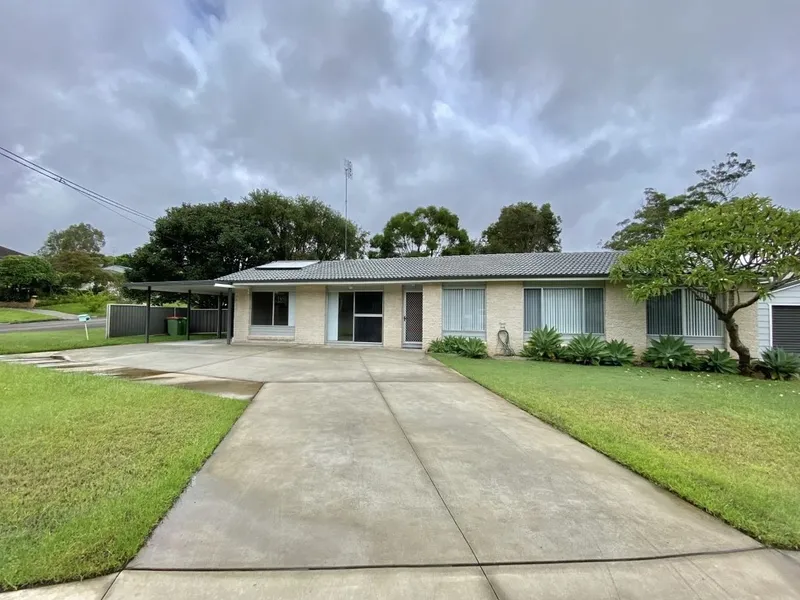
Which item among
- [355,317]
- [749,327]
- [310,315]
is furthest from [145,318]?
[749,327]

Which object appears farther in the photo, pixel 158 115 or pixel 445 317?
pixel 158 115

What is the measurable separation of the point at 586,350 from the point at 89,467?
466 inches

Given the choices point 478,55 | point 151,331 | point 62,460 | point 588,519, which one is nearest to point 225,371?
point 62,460

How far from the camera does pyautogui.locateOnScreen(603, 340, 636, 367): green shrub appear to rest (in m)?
11.7

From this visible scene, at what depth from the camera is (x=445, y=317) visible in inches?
568

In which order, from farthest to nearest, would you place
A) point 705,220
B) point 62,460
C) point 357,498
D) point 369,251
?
point 369,251 → point 705,220 → point 62,460 → point 357,498

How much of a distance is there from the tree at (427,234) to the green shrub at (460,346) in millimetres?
22769

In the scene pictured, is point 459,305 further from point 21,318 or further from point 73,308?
point 73,308

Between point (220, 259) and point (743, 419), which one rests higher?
point (220, 259)

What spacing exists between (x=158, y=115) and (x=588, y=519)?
21.9 metres

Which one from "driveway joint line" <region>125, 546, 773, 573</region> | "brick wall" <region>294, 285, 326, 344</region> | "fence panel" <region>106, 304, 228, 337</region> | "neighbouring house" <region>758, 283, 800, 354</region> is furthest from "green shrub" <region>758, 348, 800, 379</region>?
"fence panel" <region>106, 304, 228, 337</region>

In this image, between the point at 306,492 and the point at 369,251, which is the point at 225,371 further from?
the point at 369,251

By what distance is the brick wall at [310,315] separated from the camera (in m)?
16.0

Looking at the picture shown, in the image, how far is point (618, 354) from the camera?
1173 centimetres
